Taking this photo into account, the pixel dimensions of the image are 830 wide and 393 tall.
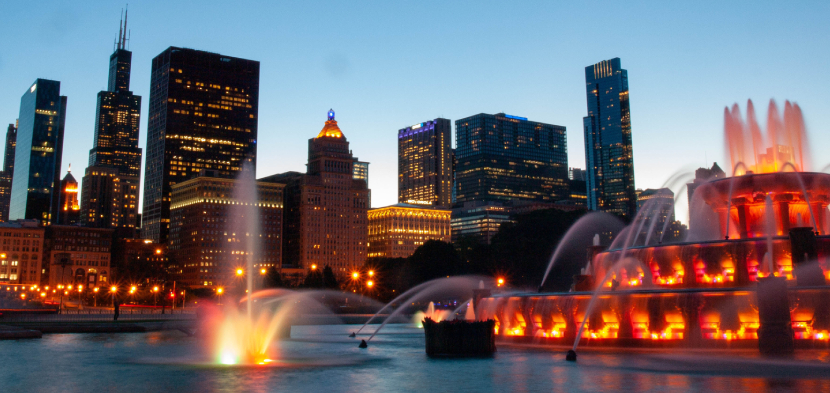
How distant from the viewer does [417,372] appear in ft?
78.3

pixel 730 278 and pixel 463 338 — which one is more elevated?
pixel 730 278

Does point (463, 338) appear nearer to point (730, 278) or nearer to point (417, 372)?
point (417, 372)

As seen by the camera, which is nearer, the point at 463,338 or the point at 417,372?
the point at 417,372

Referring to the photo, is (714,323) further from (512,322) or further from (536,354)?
(512,322)

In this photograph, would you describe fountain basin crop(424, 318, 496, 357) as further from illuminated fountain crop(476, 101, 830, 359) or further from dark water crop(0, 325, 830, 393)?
illuminated fountain crop(476, 101, 830, 359)

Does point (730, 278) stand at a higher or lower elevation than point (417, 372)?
higher

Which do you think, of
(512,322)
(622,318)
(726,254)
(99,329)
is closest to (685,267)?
(726,254)

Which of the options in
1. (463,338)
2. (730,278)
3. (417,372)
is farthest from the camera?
(730,278)

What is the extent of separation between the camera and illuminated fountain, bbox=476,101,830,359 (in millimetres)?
28016

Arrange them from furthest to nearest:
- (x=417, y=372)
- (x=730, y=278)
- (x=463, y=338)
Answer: (x=730, y=278), (x=463, y=338), (x=417, y=372)

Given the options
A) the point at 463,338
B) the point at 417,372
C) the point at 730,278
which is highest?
the point at 730,278

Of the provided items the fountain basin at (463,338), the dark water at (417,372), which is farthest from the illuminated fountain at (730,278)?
the fountain basin at (463,338)

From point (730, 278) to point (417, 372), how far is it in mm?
17947

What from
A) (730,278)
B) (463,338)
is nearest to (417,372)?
(463,338)
